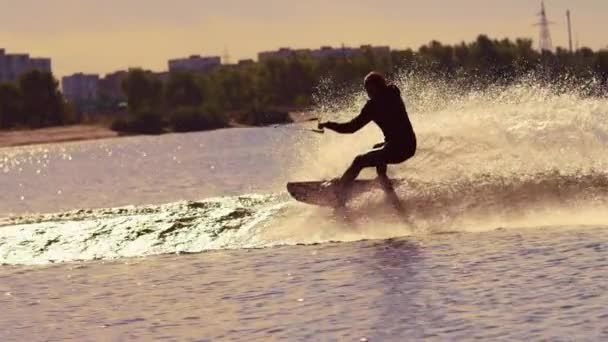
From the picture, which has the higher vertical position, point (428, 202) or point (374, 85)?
point (374, 85)

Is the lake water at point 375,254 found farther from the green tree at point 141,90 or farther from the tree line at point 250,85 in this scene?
the green tree at point 141,90

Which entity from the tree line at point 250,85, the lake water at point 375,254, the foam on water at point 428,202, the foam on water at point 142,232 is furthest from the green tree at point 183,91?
the foam on water at point 142,232

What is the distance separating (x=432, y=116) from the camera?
25844 mm

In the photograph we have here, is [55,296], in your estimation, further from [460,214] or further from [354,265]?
[460,214]

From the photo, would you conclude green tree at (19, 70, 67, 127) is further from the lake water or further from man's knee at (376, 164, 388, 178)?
man's knee at (376, 164, 388, 178)

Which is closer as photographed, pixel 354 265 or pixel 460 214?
pixel 354 265

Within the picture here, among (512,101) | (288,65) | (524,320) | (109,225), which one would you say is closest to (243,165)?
(512,101)

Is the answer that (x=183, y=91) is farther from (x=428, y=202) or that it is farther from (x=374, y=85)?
(x=428, y=202)

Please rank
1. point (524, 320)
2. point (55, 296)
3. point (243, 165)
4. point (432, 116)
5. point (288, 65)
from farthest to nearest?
point (288, 65), point (243, 165), point (432, 116), point (55, 296), point (524, 320)

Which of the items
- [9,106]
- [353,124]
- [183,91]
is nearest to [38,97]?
[9,106]

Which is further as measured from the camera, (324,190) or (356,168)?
(324,190)

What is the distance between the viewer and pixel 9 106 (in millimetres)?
170500

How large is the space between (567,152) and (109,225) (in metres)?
7.79

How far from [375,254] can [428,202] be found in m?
1.98
